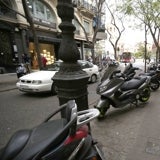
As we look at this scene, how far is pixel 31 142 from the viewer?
167 centimetres

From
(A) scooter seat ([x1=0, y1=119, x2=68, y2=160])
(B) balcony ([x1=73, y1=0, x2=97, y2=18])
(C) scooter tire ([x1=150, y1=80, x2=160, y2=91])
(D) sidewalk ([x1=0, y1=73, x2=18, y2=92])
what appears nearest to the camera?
(A) scooter seat ([x1=0, y1=119, x2=68, y2=160])

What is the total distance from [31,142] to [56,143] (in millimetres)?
220

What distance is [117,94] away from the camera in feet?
17.0

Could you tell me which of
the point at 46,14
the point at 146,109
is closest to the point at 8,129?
the point at 146,109

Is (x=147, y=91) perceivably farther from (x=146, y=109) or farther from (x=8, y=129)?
(x=8, y=129)

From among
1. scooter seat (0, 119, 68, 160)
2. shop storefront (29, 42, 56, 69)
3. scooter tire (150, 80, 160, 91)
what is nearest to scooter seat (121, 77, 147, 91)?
scooter tire (150, 80, 160, 91)

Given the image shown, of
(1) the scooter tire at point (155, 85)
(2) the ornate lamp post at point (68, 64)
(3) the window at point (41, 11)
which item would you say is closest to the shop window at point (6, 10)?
(3) the window at point (41, 11)

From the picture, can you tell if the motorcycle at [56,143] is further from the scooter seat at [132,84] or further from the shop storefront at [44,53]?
the shop storefront at [44,53]

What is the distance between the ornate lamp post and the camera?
8.18ft

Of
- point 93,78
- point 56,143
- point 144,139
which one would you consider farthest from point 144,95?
point 93,78

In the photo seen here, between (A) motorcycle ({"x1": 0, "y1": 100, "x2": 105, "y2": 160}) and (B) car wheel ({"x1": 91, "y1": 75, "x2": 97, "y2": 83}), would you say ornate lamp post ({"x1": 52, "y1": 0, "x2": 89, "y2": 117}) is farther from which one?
(B) car wheel ({"x1": 91, "y1": 75, "x2": 97, "y2": 83})

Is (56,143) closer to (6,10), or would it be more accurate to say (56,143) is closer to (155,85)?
(155,85)

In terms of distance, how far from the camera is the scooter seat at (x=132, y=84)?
5.56 meters

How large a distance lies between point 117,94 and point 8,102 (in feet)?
13.0
